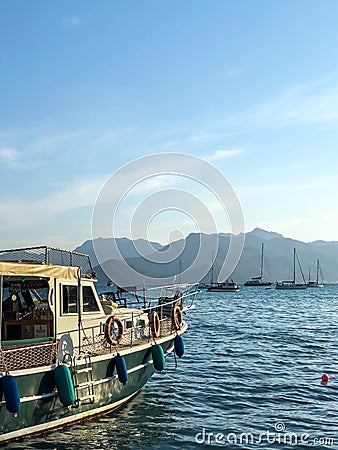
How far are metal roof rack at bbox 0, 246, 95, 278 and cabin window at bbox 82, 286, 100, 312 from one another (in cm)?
45

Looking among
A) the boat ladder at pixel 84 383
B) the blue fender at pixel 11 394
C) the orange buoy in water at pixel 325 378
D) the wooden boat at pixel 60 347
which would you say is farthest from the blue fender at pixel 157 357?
the orange buoy in water at pixel 325 378

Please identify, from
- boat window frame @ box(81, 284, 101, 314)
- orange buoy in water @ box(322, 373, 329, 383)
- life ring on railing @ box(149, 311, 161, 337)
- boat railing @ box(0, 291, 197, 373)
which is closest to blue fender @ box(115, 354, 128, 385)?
boat railing @ box(0, 291, 197, 373)

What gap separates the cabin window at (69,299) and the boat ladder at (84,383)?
1.35 m

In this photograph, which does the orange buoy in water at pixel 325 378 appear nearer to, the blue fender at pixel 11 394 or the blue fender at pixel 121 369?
the blue fender at pixel 121 369

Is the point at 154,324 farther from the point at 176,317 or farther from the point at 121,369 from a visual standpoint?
the point at 121,369

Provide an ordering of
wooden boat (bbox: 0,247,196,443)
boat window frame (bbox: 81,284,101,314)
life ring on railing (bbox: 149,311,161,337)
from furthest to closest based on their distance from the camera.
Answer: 1. life ring on railing (bbox: 149,311,161,337)
2. boat window frame (bbox: 81,284,101,314)
3. wooden boat (bbox: 0,247,196,443)

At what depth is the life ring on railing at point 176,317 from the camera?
18.0 meters

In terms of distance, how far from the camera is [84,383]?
44.1ft

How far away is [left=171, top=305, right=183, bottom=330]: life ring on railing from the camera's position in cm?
1797

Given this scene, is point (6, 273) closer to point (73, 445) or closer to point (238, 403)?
point (73, 445)

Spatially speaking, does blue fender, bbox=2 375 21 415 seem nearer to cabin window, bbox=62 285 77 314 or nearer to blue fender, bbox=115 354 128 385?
cabin window, bbox=62 285 77 314

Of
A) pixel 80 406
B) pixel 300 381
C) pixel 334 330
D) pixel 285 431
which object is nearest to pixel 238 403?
A: pixel 285 431

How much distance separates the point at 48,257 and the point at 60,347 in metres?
2.37

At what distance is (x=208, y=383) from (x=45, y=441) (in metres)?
8.05
